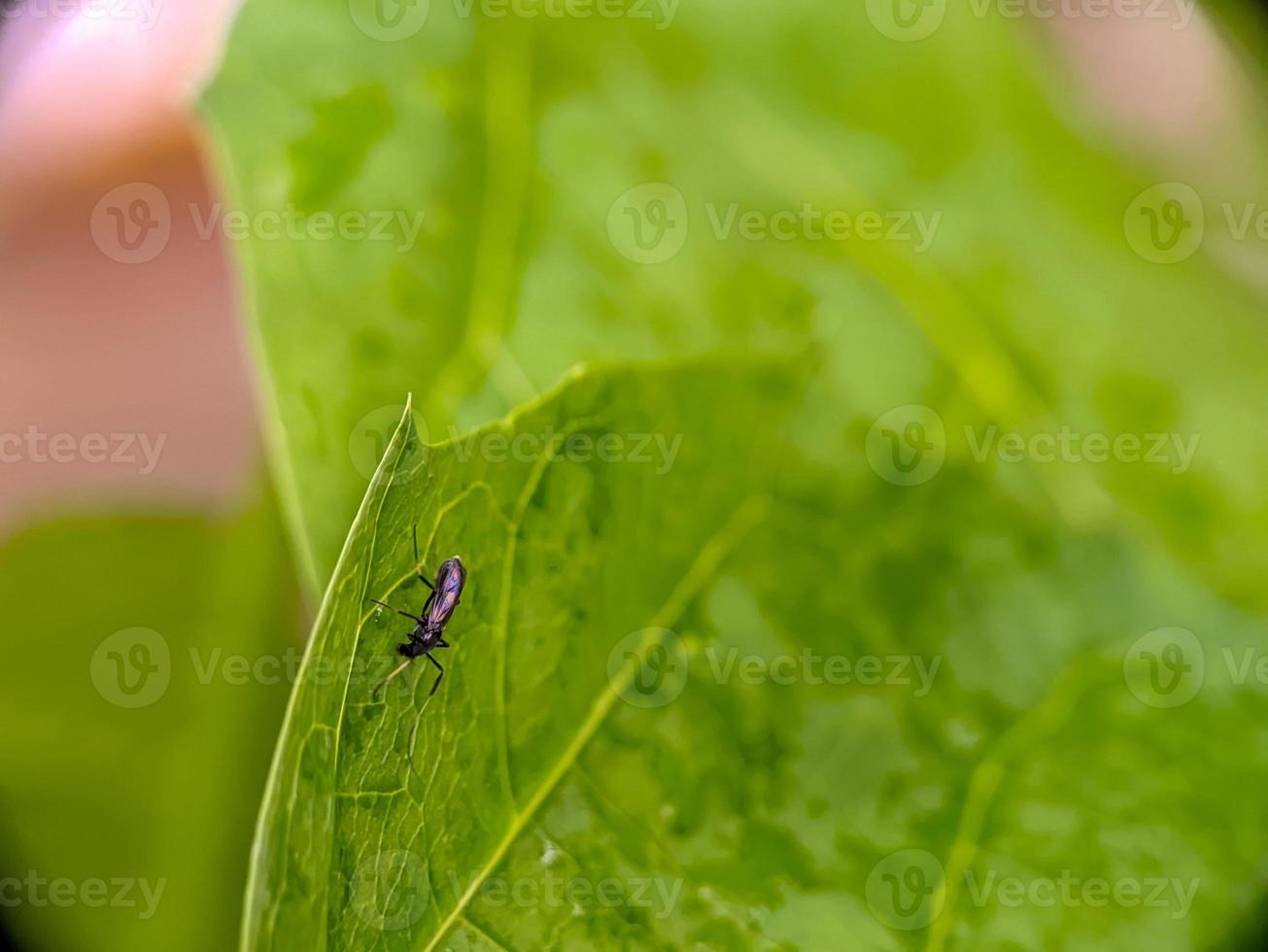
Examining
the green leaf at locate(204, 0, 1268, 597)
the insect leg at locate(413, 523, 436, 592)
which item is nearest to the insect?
the insect leg at locate(413, 523, 436, 592)

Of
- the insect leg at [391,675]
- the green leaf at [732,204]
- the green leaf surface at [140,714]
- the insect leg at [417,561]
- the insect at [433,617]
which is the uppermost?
the green leaf at [732,204]

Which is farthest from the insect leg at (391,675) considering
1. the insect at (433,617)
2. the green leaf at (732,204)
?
the green leaf at (732,204)

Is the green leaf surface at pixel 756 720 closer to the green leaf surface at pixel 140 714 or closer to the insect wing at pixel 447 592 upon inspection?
the insect wing at pixel 447 592

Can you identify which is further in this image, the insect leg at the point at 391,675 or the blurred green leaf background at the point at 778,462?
the blurred green leaf background at the point at 778,462

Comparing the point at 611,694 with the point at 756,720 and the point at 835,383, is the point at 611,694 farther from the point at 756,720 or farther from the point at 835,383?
the point at 835,383

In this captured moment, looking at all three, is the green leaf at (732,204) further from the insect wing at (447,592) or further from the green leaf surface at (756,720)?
the insect wing at (447,592)

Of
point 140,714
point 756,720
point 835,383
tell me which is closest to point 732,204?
point 835,383

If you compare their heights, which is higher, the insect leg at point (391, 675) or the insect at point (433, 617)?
the insect at point (433, 617)

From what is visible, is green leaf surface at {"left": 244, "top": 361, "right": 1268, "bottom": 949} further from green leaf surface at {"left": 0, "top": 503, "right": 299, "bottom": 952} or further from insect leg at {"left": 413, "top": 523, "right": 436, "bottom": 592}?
green leaf surface at {"left": 0, "top": 503, "right": 299, "bottom": 952}
